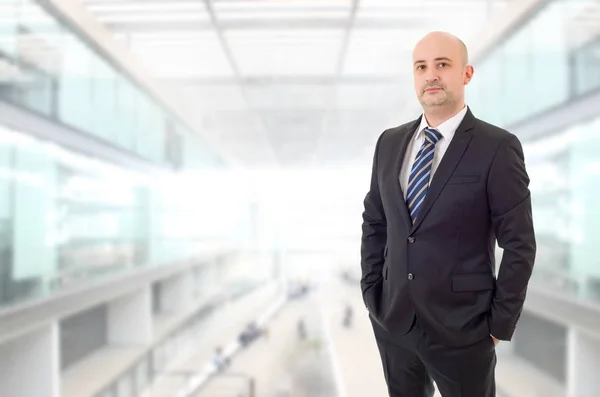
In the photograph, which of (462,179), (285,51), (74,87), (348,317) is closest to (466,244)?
(462,179)

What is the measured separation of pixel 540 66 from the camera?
3275 mm

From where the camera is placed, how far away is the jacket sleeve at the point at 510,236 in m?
1.22

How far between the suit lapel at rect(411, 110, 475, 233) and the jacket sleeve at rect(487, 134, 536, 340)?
0.09m

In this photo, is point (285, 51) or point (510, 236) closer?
point (510, 236)

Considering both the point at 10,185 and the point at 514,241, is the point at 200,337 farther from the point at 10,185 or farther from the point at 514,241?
the point at 514,241

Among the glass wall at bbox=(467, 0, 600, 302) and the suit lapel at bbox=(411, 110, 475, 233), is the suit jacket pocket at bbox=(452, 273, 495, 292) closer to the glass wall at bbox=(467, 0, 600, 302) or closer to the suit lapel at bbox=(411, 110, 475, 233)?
the suit lapel at bbox=(411, 110, 475, 233)

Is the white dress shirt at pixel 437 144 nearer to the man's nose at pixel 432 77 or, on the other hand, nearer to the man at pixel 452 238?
the man at pixel 452 238

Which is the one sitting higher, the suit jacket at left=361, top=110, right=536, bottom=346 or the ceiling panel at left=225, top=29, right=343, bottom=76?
the ceiling panel at left=225, top=29, right=343, bottom=76

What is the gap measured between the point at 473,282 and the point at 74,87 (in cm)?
330

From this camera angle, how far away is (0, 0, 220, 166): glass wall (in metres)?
2.87

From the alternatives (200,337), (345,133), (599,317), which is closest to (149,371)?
(200,337)

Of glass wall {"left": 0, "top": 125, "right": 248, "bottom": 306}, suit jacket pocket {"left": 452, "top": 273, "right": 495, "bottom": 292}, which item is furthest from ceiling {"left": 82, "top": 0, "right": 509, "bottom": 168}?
suit jacket pocket {"left": 452, "top": 273, "right": 495, "bottom": 292}

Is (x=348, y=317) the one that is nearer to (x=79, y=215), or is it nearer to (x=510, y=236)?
(x=79, y=215)

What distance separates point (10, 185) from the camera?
9.50ft
